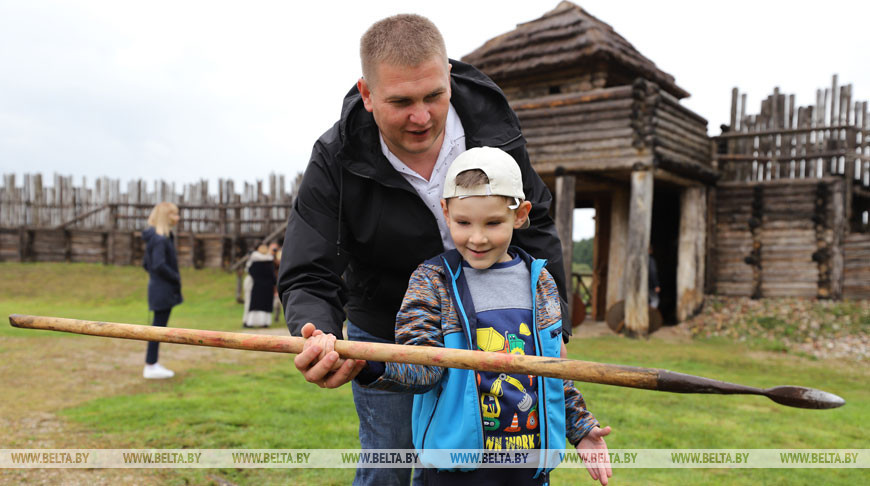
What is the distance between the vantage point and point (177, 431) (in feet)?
17.1

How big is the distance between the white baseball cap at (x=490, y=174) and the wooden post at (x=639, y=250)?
1051cm

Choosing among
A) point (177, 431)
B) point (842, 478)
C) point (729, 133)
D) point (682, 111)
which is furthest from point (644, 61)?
point (177, 431)

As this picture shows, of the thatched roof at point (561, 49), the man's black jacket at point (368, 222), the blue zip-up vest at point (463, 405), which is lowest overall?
the blue zip-up vest at point (463, 405)

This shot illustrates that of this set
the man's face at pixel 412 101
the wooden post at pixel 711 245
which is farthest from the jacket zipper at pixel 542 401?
the wooden post at pixel 711 245

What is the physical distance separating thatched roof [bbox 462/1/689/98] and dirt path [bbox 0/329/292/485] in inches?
311

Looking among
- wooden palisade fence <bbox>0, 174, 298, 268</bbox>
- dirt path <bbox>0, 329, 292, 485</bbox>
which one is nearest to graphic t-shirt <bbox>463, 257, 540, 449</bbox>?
dirt path <bbox>0, 329, 292, 485</bbox>

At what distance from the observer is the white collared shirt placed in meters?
2.53

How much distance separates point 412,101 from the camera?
7.39 feet

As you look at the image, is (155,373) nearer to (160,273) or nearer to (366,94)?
(160,273)

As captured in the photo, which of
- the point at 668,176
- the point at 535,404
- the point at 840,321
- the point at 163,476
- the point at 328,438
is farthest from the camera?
the point at 668,176

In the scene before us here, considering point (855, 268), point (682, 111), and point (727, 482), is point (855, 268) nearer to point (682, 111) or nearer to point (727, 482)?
point (682, 111)

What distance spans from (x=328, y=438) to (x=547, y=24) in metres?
11.9

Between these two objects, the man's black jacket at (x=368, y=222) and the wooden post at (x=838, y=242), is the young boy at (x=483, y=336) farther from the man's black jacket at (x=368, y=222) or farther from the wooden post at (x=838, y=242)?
the wooden post at (x=838, y=242)

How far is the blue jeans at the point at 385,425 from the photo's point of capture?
257 cm
